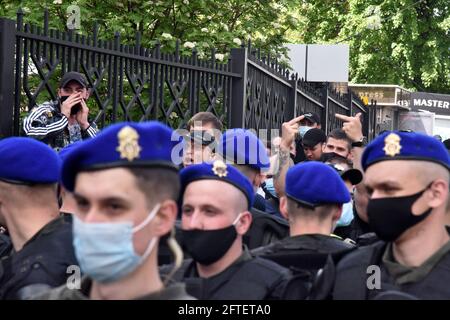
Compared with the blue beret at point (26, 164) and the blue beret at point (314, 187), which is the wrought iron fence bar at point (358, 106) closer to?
the blue beret at point (314, 187)

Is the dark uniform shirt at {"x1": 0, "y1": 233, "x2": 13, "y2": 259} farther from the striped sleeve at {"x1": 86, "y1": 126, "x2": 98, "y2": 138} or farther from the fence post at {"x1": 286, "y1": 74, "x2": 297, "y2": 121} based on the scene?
the fence post at {"x1": 286, "y1": 74, "x2": 297, "y2": 121}

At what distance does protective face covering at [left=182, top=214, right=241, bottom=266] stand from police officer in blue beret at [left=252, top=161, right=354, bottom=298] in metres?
0.53

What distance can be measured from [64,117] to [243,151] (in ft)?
5.24

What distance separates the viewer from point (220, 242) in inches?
182

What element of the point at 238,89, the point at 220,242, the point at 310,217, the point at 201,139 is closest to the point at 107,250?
the point at 220,242

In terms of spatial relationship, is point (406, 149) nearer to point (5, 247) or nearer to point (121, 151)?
point (121, 151)

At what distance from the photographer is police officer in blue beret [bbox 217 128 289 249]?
5.99 m

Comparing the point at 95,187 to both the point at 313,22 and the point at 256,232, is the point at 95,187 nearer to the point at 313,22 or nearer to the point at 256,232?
the point at 256,232

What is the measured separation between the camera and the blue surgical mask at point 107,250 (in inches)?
128

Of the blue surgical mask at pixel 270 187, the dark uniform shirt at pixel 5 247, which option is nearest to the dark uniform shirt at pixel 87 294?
the dark uniform shirt at pixel 5 247

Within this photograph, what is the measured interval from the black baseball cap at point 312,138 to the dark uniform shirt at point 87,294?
6292 mm

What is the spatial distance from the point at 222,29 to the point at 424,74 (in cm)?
2305

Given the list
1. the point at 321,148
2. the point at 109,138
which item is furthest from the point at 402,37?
the point at 109,138
